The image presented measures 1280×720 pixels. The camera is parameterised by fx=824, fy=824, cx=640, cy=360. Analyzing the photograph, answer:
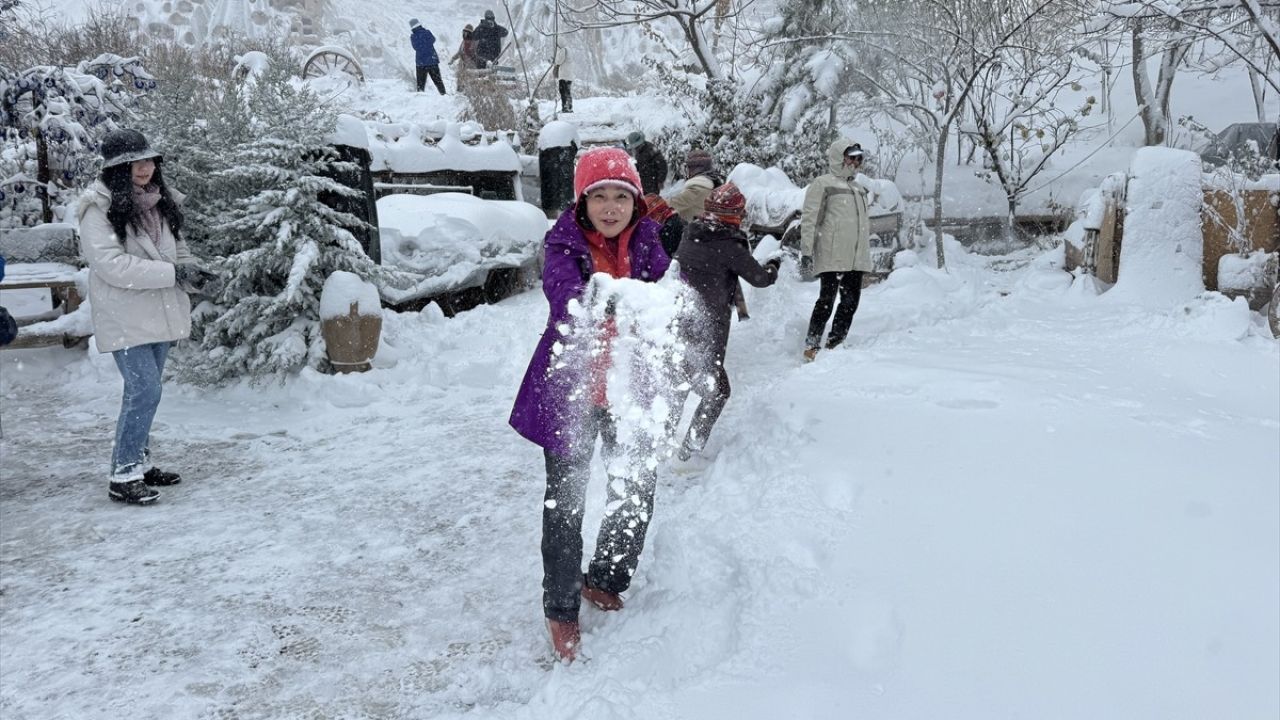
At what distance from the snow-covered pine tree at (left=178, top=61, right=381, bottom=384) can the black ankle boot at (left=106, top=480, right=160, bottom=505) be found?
184cm

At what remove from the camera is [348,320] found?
5.81 m

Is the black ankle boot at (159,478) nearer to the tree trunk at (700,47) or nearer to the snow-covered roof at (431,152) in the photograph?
the snow-covered roof at (431,152)

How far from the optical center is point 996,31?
10.6 metres

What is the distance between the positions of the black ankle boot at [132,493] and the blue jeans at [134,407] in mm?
39

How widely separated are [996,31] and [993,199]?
301 cm

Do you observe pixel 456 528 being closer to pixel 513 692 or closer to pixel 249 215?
pixel 513 692

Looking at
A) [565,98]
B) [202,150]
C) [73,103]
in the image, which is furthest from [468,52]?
[202,150]

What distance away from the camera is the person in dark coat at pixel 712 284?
4359 mm

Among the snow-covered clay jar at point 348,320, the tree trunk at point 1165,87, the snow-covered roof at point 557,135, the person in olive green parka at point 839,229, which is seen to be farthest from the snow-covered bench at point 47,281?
the tree trunk at point 1165,87

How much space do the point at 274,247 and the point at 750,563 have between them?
4435 mm

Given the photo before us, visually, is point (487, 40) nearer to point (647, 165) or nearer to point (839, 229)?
point (647, 165)

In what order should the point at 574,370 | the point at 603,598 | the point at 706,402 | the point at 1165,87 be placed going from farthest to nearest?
the point at 1165,87, the point at 706,402, the point at 603,598, the point at 574,370

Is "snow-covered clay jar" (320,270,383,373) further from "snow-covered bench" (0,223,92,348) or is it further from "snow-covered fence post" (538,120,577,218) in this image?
"snow-covered fence post" (538,120,577,218)

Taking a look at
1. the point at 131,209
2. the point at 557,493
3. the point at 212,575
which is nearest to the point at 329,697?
the point at 557,493
